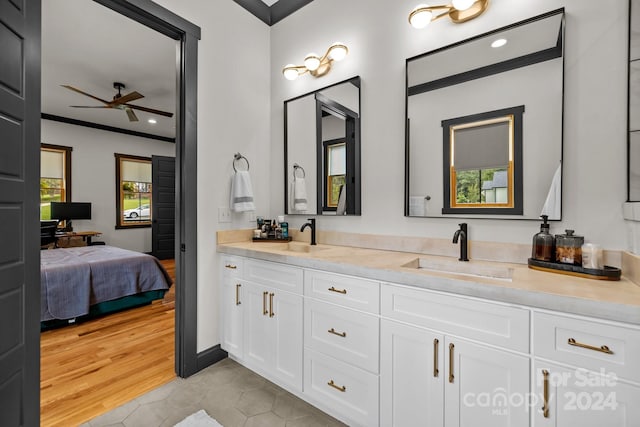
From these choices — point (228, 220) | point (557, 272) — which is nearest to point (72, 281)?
point (228, 220)

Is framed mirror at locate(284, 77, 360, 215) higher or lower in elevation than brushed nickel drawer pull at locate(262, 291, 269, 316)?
higher

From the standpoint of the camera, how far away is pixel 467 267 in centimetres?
161

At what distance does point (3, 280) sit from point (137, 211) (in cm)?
612

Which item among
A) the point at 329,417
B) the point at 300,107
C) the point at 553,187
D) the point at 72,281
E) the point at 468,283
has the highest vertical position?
the point at 300,107

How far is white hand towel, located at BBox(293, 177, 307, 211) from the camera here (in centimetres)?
252

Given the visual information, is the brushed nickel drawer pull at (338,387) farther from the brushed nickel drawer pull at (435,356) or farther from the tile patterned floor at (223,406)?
the brushed nickel drawer pull at (435,356)

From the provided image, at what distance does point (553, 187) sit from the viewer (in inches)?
58.1

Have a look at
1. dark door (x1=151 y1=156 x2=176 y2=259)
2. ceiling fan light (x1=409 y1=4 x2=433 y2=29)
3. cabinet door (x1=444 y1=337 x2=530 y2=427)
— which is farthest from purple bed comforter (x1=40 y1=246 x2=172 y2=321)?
ceiling fan light (x1=409 y1=4 x2=433 y2=29)

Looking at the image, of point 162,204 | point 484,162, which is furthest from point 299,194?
point 162,204

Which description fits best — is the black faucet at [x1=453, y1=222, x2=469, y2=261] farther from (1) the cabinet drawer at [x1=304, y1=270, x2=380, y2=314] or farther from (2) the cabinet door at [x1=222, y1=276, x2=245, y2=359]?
(2) the cabinet door at [x1=222, y1=276, x2=245, y2=359]

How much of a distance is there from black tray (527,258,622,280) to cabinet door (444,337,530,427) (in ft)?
1.62

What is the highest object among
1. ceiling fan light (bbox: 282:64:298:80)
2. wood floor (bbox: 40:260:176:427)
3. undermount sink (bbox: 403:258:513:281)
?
ceiling fan light (bbox: 282:64:298:80)

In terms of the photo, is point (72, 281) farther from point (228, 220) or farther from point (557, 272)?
point (557, 272)

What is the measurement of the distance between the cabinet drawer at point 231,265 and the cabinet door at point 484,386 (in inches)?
56.0
